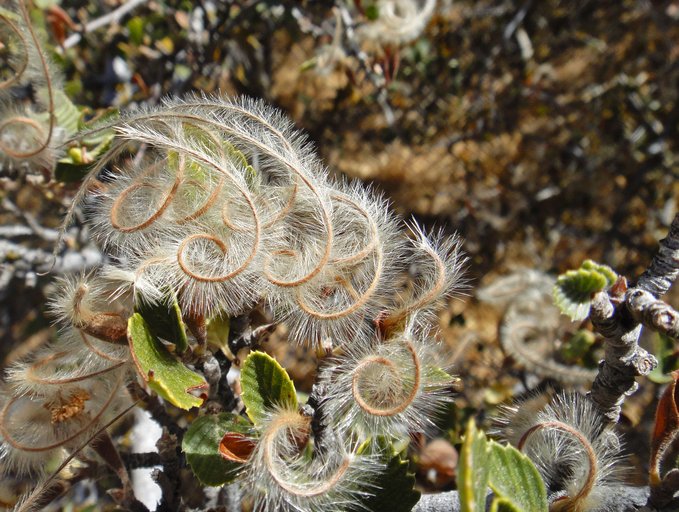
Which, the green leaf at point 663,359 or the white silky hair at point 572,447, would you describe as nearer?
the white silky hair at point 572,447

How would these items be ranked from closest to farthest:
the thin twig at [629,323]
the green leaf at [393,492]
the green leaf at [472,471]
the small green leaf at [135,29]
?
the green leaf at [472,471] < the thin twig at [629,323] < the green leaf at [393,492] < the small green leaf at [135,29]

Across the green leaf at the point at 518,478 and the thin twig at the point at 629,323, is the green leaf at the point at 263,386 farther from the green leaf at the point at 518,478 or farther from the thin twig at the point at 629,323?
the thin twig at the point at 629,323

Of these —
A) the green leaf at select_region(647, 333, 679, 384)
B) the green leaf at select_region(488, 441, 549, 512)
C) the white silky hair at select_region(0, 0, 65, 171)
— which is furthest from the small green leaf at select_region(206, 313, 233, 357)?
the green leaf at select_region(647, 333, 679, 384)

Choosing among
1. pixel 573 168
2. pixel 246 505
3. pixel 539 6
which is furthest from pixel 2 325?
pixel 539 6

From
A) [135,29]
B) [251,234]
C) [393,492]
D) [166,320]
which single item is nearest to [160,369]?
[166,320]

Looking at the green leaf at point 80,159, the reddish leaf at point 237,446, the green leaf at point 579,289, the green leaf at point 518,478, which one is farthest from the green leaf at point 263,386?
the green leaf at point 80,159

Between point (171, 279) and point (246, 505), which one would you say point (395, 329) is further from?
point (246, 505)
